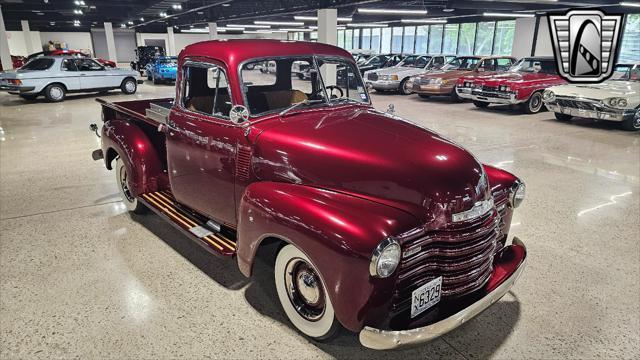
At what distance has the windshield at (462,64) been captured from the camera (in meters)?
15.0

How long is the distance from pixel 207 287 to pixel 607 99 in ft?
32.2

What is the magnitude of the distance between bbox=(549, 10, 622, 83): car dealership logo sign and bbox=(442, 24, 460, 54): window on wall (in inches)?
406

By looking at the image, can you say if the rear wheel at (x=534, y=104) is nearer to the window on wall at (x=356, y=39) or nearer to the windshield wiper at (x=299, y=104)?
the windshield wiper at (x=299, y=104)

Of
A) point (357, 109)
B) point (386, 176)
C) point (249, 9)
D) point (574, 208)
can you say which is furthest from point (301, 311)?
point (249, 9)

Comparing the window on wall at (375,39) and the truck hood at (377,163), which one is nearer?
the truck hood at (377,163)

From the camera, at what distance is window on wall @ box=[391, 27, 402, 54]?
32625mm

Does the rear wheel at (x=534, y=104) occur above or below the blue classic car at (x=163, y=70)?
below

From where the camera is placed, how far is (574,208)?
496cm

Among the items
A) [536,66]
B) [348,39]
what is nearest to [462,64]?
[536,66]

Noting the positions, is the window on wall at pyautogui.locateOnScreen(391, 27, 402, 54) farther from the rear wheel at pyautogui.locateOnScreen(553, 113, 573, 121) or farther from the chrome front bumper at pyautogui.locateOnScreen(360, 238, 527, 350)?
the chrome front bumper at pyautogui.locateOnScreen(360, 238, 527, 350)

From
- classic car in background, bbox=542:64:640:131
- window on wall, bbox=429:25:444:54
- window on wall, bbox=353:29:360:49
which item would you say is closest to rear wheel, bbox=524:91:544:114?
classic car in background, bbox=542:64:640:131

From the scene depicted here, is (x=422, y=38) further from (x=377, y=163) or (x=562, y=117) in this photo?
(x=377, y=163)

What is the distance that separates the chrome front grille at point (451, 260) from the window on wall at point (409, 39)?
101ft

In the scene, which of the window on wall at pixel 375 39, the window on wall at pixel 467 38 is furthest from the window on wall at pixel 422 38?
the window on wall at pixel 375 39
